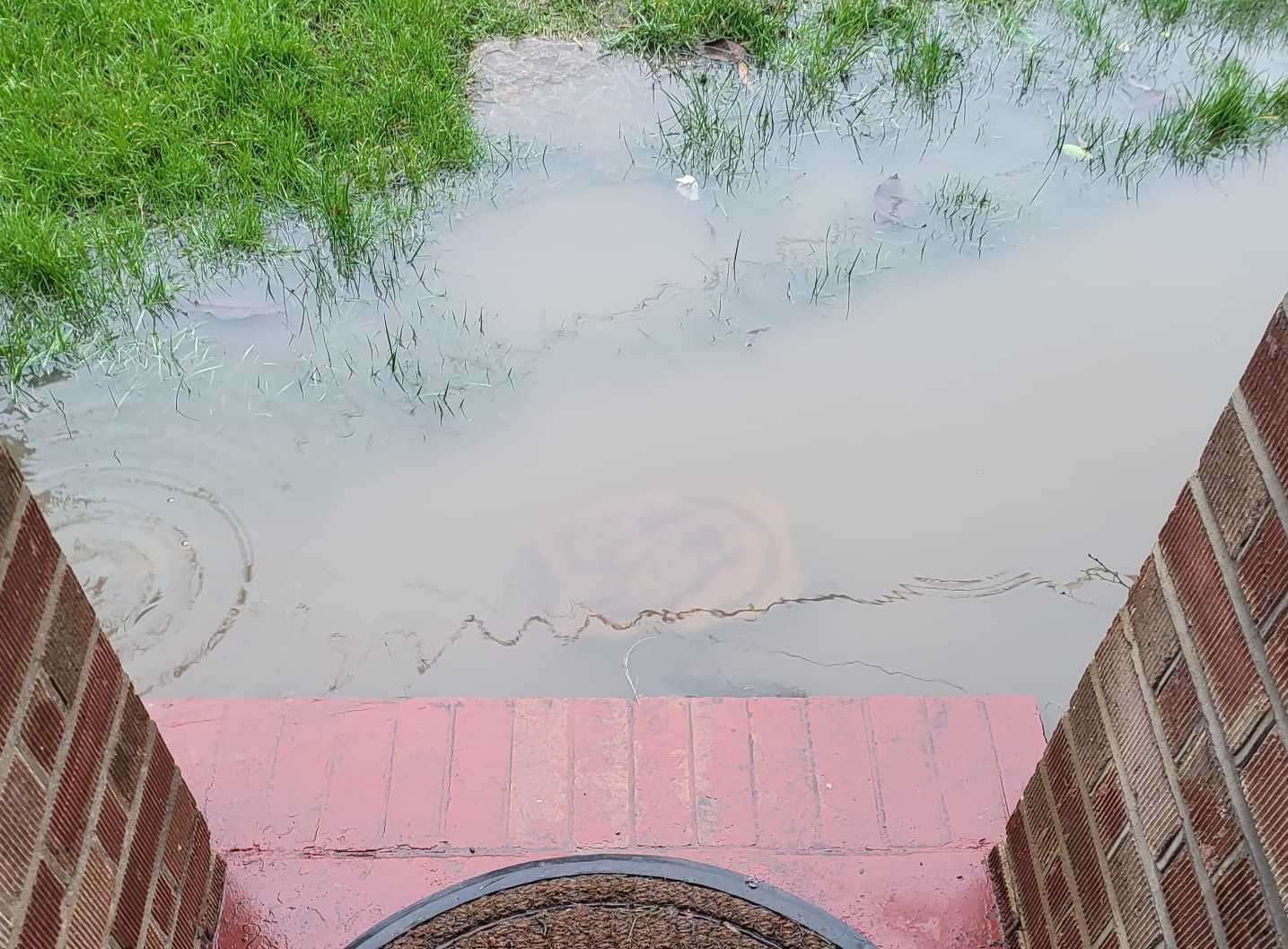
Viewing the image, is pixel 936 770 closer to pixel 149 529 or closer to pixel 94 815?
pixel 94 815

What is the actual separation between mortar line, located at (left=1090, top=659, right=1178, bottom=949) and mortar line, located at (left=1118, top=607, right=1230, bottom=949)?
0.10 m

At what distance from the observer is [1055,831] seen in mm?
1794

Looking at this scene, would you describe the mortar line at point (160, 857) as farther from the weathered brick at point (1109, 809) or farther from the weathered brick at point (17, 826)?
the weathered brick at point (1109, 809)

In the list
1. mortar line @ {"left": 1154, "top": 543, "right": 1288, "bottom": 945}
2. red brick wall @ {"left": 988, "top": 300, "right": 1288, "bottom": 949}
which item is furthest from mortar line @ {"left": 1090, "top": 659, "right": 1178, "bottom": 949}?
mortar line @ {"left": 1154, "top": 543, "right": 1288, "bottom": 945}

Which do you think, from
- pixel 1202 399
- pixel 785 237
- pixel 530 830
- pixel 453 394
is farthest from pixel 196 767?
pixel 1202 399

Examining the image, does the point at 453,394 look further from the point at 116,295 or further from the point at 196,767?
the point at 196,767

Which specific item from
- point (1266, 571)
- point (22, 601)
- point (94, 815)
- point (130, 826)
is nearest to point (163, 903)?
point (130, 826)

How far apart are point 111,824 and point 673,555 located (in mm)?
1626

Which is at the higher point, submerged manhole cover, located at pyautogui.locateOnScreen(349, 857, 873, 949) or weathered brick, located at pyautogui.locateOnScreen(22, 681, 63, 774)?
weathered brick, located at pyautogui.locateOnScreen(22, 681, 63, 774)

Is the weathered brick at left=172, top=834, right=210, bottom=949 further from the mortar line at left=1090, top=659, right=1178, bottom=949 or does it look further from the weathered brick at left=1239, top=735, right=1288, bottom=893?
the weathered brick at left=1239, top=735, right=1288, bottom=893

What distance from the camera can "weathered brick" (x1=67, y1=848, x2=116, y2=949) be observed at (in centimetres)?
144

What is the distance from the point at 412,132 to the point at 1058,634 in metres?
2.89

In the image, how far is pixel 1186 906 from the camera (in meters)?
1.36

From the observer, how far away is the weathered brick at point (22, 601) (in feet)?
4.16
